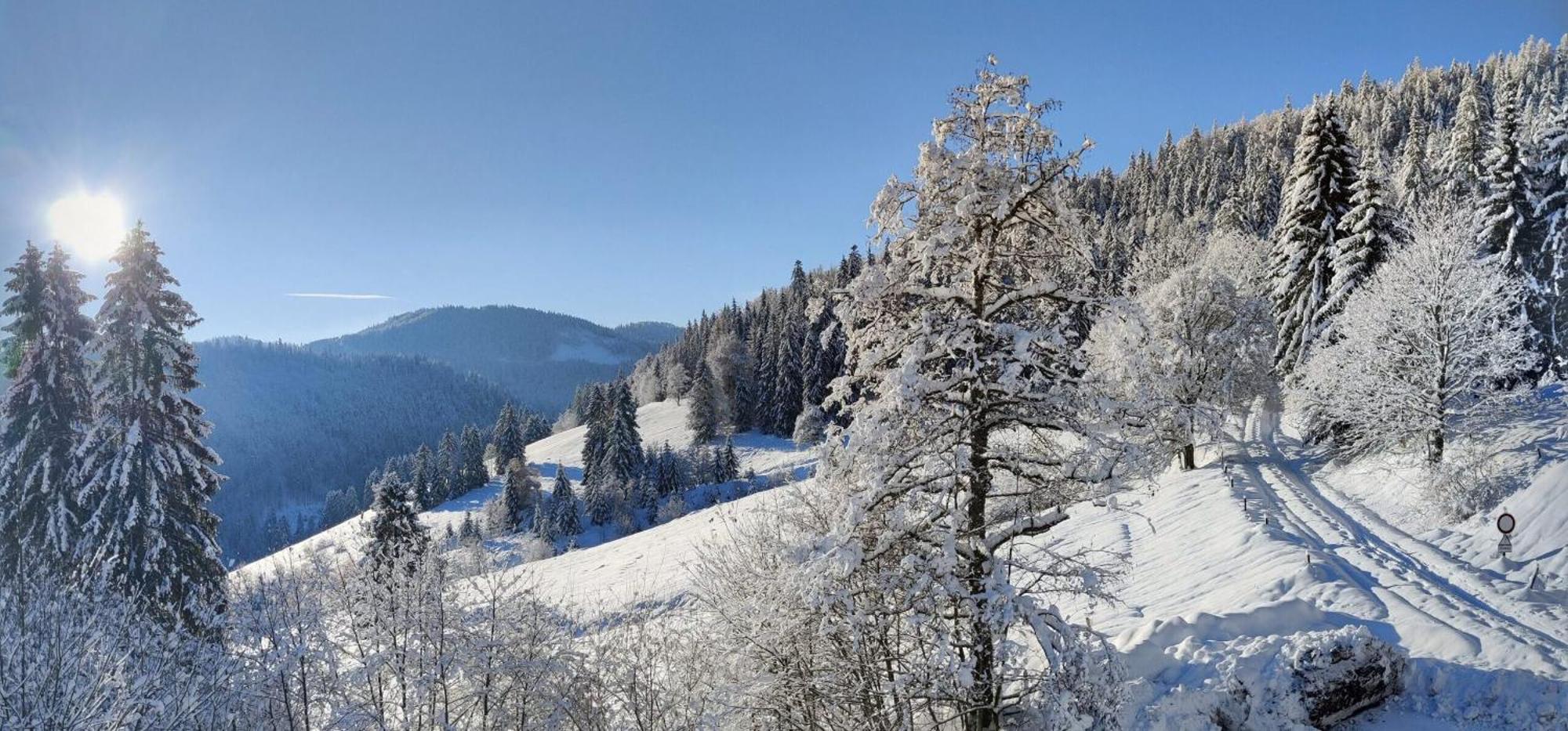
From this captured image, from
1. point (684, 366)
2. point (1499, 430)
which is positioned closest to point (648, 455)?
point (684, 366)

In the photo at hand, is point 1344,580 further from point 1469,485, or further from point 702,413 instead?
point 702,413

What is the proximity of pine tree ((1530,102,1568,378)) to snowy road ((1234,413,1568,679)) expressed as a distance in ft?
44.5

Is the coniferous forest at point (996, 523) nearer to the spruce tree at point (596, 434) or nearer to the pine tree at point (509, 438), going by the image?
the spruce tree at point (596, 434)

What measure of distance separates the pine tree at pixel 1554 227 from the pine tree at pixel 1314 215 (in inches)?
288

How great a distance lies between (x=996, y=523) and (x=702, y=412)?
7642 centimetres

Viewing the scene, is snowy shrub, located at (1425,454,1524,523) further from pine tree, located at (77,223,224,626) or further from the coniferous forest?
pine tree, located at (77,223,224,626)

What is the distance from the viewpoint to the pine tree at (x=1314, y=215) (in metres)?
27.9

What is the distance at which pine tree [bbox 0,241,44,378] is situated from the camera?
16.2m

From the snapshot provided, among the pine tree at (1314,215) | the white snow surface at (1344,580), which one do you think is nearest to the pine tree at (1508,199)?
the pine tree at (1314,215)

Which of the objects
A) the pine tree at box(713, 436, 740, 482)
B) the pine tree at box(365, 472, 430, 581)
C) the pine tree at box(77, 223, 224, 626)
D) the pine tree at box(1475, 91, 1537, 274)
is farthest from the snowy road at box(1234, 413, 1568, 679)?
the pine tree at box(713, 436, 740, 482)

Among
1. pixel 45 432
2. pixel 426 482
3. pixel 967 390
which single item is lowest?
pixel 426 482

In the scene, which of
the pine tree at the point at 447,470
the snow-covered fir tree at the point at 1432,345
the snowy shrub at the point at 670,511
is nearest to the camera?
the snow-covered fir tree at the point at 1432,345

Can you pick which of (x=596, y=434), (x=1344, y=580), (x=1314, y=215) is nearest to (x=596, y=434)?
(x=596, y=434)

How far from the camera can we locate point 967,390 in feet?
29.2
